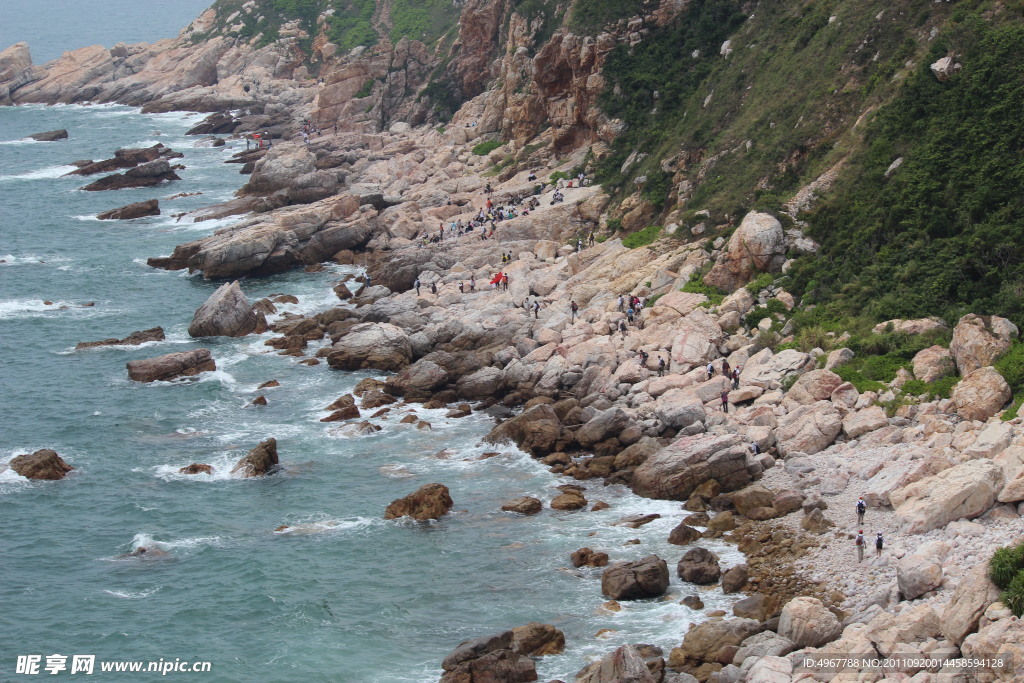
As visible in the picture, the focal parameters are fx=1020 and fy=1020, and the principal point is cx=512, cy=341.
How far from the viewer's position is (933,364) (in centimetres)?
3778

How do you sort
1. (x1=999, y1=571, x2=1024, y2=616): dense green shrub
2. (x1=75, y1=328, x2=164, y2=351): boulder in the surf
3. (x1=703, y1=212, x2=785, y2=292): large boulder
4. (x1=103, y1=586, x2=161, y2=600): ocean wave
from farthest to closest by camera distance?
(x1=75, y1=328, x2=164, y2=351): boulder in the surf → (x1=703, y1=212, x2=785, y2=292): large boulder → (x1=103, y1=586, x2=161, y2=600): ocean wave → (x1=999, y1=571, x2=1024, y2=616): dense green shrub

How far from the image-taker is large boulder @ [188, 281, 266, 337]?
60.4 meters

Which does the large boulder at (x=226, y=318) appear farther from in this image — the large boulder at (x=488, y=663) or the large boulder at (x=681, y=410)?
the large boulder at (x=488, y=663)

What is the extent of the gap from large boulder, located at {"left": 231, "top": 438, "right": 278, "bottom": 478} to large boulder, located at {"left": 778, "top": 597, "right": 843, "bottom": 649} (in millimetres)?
23971

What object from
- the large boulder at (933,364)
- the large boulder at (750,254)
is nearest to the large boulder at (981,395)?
the large boulder at (933,364)

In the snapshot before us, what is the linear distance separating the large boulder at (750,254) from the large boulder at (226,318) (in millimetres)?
27578

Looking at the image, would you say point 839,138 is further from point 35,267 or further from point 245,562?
point 35,267

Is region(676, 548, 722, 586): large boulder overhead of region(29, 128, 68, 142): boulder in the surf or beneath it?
beneath

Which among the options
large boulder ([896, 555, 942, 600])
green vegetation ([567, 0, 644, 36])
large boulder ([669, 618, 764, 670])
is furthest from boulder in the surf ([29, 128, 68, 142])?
large boulder ([896, 555, 942, 600])

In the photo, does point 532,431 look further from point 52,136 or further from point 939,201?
point 52,136

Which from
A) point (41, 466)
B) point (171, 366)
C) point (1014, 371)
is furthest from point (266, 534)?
point (1014, 371)

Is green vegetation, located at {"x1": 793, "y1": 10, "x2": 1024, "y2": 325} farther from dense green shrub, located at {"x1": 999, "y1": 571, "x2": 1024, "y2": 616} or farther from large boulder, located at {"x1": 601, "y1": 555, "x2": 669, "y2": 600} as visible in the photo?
large boulder, located at {"x1": 601, "y1": 555, "x2": 669, "y2": 600}

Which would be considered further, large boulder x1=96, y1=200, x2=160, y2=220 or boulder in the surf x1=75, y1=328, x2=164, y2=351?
large boulder x1=96, y1=200, x2=160, y2=220

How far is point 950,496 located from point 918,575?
3.25 m
